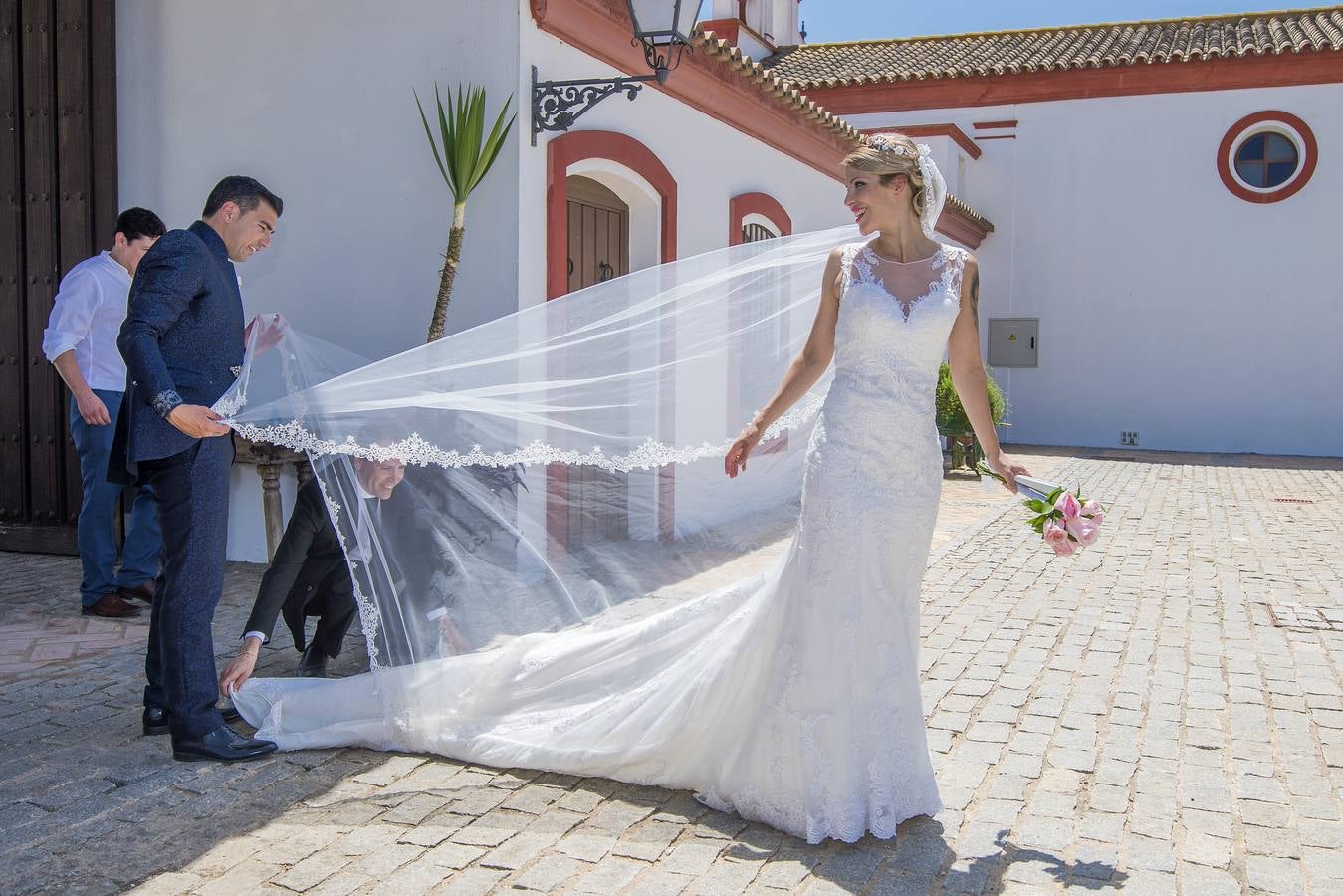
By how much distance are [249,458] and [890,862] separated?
14.4ft

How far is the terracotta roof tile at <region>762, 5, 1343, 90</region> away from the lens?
54.2 feet

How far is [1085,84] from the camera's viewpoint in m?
17.1

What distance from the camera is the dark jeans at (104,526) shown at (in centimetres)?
552

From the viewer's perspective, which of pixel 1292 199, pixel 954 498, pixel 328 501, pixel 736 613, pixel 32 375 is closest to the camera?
pixel 736 613

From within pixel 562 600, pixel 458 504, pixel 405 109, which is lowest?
pixel 562 600

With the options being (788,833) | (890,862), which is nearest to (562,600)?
(788,833)

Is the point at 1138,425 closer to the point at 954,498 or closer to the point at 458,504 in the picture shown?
the point at 954,498

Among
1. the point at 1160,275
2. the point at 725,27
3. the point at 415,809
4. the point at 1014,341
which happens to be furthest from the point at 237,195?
the point at 1160,275

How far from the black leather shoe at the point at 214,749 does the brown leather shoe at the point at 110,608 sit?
→ 6.97 ft

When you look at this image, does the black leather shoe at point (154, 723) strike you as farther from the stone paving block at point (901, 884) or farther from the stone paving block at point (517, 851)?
the stone paving block at point (901, 884)

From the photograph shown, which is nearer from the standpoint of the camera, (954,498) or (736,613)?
(736,613)

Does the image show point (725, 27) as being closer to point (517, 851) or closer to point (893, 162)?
point (893, 162)

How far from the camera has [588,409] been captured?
3.89m

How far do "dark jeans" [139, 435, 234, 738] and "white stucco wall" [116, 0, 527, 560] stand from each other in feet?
8.33
